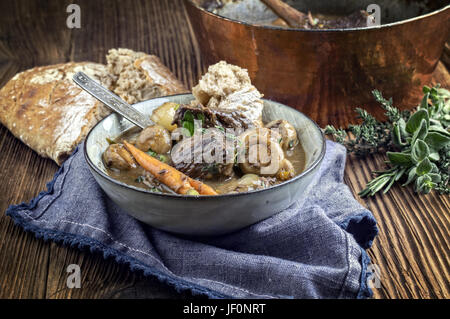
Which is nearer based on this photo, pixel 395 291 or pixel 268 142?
pixel 395 291

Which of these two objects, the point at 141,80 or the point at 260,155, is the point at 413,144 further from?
the point at 141,80

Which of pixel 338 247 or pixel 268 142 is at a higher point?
pixel 268 142

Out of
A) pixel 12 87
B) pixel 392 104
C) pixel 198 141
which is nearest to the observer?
pixel 198 141

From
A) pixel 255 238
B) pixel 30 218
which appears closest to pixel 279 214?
pixel 255 238

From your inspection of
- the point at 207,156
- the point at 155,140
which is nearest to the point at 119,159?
→ the point at 155,140

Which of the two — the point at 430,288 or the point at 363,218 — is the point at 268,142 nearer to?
the point at 363,218

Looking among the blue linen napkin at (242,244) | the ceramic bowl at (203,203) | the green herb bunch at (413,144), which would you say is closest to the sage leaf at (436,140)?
the green herb bunch at (413,144)
